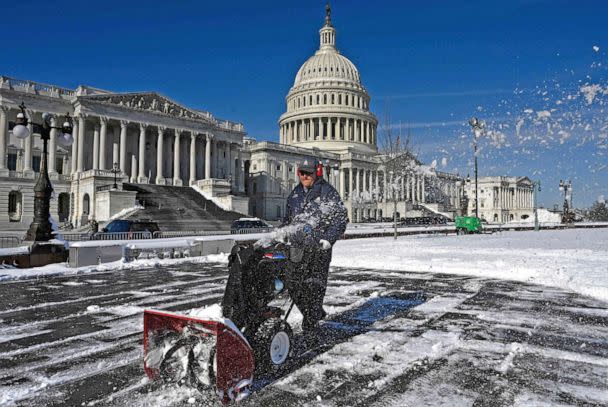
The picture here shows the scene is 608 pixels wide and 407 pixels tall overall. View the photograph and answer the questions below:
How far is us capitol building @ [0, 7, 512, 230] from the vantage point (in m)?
44.8

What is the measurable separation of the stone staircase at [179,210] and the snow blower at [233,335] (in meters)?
34.1

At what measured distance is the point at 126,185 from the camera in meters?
48.0

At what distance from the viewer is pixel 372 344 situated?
4793 mm

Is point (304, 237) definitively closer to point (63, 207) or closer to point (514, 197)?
point (63, 207)

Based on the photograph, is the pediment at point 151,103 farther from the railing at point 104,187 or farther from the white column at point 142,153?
the railing at point 104,187

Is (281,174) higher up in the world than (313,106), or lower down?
lower down

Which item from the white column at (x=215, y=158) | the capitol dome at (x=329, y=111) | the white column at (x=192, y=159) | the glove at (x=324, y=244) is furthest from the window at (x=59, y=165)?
the capitol dome at (x=329, y=111)

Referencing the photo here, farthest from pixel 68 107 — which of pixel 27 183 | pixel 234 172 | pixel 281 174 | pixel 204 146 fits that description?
pixel 281 174

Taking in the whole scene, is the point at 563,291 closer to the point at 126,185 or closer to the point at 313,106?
the point at 126,185

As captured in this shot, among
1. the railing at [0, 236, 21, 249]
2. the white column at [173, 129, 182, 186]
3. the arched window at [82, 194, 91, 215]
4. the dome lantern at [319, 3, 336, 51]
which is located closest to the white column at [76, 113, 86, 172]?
the arched window at [82, 194, 91, 215]

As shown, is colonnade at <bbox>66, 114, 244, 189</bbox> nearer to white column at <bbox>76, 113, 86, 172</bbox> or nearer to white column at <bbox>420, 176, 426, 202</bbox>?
white column at <bbox>76, 113, 86, 172</bbox>

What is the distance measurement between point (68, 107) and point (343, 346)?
53.8 metres

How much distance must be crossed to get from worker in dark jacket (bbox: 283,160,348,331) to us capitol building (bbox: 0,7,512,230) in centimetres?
3337

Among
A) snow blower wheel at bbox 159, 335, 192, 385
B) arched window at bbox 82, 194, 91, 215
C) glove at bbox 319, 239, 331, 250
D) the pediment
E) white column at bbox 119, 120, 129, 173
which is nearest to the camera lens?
snow blower wheel at bbox 159, 335, 192, 385
